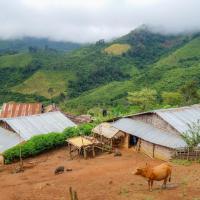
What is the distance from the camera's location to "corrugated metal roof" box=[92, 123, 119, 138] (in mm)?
39303

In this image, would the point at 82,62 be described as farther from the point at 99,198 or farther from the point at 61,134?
the point at 99,198

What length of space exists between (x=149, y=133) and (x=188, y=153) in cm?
548

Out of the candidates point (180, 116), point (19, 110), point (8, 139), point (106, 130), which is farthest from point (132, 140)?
point (19, 110)

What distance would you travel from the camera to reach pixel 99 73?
15312 centimetres

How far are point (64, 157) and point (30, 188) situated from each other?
11.4m

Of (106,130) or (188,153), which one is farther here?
(106,130)

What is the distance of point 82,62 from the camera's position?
166375 millimetres

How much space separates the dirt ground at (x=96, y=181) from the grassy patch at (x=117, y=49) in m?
148

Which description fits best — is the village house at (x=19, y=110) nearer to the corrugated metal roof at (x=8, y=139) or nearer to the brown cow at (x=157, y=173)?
the corrugated metal roof at (x=8, y=139)

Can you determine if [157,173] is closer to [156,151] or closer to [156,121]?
[156,151]

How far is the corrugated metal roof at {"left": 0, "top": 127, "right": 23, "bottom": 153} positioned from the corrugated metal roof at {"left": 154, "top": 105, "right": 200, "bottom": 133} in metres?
14.8

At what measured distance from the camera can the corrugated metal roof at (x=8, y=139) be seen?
130 feet

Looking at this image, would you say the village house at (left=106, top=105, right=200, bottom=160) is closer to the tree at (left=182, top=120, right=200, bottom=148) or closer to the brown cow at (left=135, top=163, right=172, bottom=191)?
the tree at (left=182, top=120, right=200, bottom=148)

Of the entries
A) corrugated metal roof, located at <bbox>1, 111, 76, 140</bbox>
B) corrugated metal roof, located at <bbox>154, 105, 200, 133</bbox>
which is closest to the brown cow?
corrugated metal roof, located at <bbox>154, 105, 200, 133</bbox>
